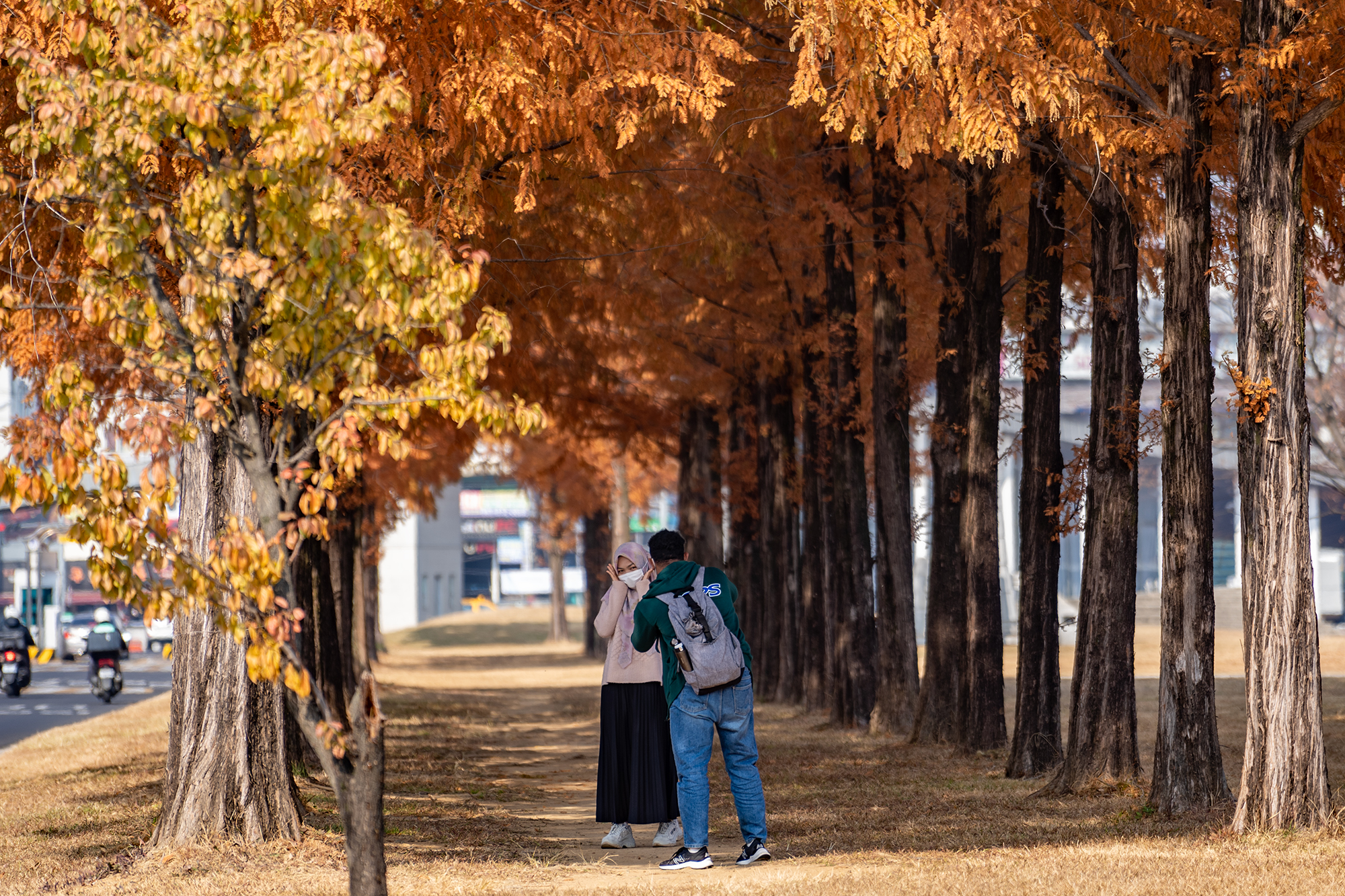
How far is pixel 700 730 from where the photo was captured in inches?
325

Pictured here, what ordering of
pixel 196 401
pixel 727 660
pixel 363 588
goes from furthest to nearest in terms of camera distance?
pixel 363 588 → pixel 727 660 → pixel 196 401

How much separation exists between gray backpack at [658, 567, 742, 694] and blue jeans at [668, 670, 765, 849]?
0.12m

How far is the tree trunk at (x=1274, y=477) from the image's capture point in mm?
8633

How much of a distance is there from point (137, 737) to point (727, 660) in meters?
12.5

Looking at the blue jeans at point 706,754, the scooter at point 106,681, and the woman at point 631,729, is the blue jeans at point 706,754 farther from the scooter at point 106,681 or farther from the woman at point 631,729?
the scooter at point 106,681

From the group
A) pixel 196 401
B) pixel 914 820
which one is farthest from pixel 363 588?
pixel 196 401

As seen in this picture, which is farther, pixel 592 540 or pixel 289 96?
pixel 592 540

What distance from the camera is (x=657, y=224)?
44.9 ft

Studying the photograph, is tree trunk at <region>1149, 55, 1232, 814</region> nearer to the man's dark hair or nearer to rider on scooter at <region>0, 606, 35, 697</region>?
the man's dark hair

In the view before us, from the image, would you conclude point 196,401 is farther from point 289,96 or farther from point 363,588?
point 363,588

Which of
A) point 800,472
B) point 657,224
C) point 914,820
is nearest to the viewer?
point 914,820

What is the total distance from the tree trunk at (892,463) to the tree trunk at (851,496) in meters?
0.89

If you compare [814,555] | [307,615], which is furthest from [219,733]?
[814,555]

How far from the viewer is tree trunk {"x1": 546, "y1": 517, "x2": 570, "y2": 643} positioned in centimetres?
4875
